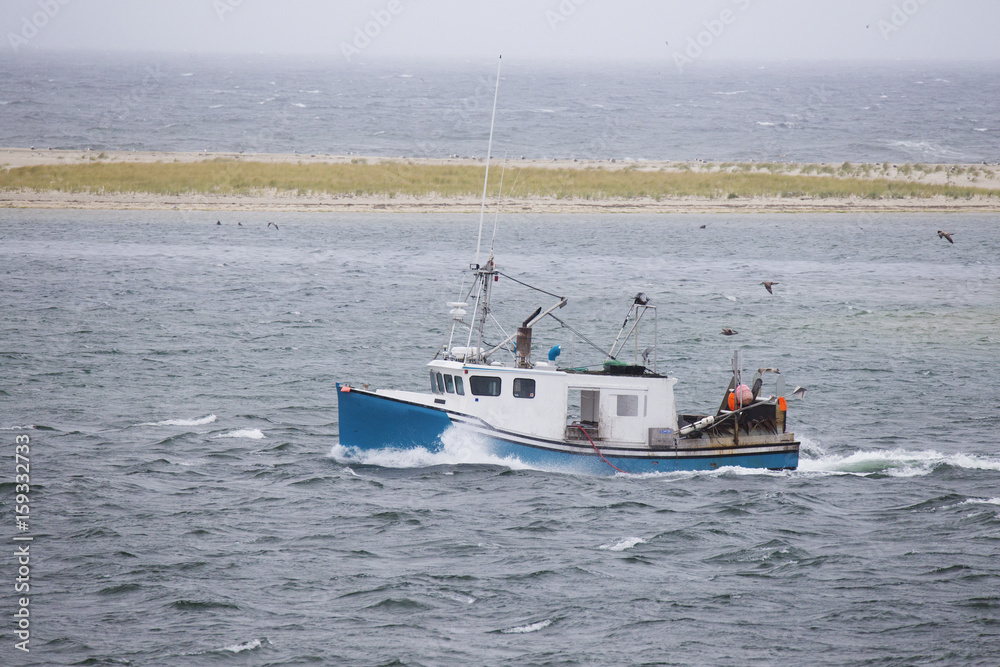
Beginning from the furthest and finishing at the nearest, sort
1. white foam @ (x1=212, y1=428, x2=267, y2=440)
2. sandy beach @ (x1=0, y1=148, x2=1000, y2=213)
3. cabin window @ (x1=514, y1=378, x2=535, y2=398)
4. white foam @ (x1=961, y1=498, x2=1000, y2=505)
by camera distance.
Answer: sandy beach @ (x1=0, y1=148, x2=1000, y2=213) → white foam @ (x1=212, y1=428, x2=267, y2=440) → cabin window @ (x1=514, y1=378, x2=535, y2=398) → white foam @ (x1=961, y1=498, x2=1000, y2=505)

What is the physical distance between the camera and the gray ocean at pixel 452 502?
20594mm

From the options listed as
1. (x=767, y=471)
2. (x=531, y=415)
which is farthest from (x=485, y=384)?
(x=767, y=471)

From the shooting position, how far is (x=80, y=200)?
104 meters

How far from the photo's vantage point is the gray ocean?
20.6 meters

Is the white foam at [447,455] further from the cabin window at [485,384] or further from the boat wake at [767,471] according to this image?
the cabin window at [485,384]

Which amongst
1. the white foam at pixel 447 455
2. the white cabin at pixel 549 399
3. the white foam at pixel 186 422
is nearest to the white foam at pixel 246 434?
the white foam at pixel 186 422

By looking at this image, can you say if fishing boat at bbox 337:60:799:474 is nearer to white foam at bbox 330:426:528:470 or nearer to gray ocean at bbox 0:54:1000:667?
white foam at bbox 330:426:528:470

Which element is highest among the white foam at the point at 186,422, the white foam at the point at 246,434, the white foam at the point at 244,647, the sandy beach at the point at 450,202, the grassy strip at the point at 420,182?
the grassy strip at the point at 420,182

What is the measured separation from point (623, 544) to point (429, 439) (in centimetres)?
666

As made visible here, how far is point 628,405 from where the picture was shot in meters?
29.0

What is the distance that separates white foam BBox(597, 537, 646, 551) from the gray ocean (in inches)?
3.0

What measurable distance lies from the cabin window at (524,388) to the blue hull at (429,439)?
3.94 ft

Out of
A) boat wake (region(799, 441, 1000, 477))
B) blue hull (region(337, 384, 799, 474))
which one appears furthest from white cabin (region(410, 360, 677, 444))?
boat wake (region(799, 441, 1000, 477))

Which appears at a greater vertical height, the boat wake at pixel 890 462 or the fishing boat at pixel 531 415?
the fishing boat at pixel 531 415
